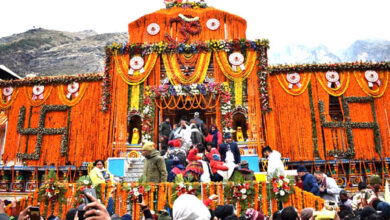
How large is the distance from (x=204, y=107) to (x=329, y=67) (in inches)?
255

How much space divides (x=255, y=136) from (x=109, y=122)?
6.86m

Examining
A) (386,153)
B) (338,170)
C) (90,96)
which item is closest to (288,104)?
Answer: (338,170)

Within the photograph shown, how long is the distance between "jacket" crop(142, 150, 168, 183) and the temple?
721 centimetres

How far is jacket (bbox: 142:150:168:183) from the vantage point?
286 inches

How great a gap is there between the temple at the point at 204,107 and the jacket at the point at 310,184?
662 cm

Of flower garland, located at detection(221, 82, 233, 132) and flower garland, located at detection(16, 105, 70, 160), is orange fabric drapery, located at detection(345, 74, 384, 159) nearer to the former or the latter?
flower garland, located at detection(221, 82, 233, 132)

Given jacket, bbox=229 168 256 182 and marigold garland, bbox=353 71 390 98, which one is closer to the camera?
jacket, bbox=229 168 256 182

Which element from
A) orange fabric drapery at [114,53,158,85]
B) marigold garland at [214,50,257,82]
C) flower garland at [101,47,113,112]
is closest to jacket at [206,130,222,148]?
marigold garland at [214,50,257,82]

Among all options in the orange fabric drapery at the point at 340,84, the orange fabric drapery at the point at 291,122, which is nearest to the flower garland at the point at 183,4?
the orange fabric drapery at the point at 291,122

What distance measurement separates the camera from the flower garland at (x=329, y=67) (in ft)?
50.5

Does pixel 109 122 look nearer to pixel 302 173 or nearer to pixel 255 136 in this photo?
pixel 255 136

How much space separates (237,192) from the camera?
7.33m

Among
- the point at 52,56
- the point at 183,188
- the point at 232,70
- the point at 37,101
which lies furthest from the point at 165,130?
the point at 52,56

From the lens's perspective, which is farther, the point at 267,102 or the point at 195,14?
the point at 195,14
